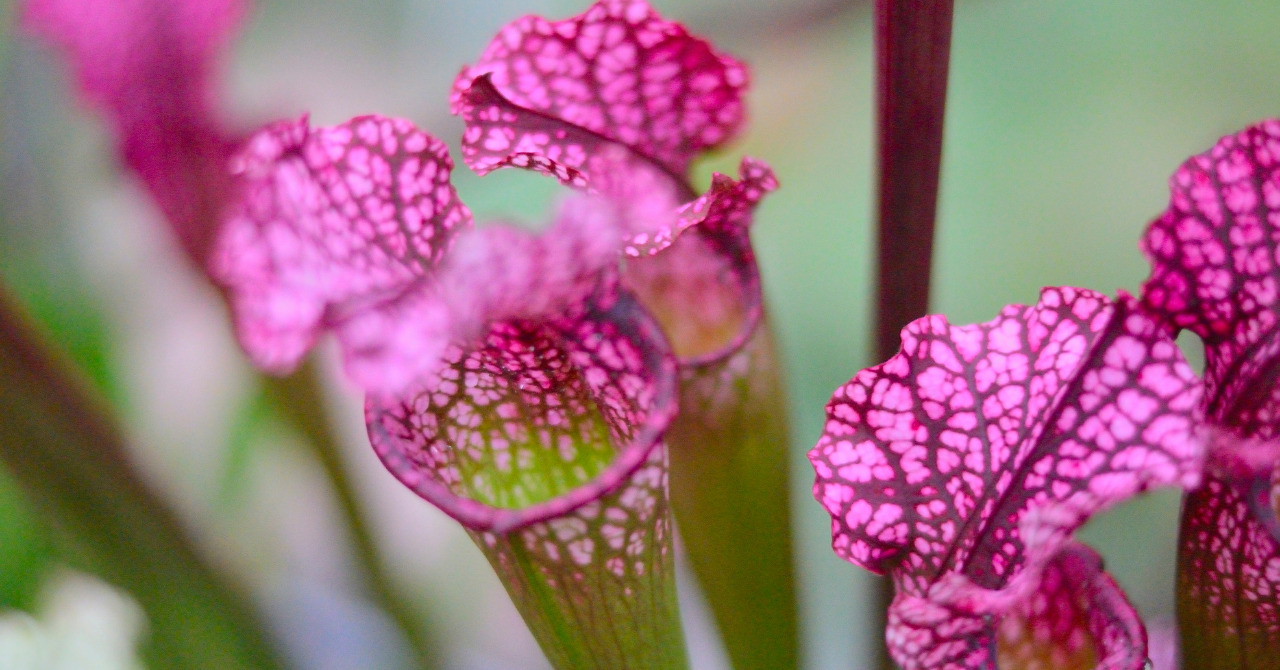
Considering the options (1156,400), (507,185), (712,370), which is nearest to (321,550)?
(507,185)

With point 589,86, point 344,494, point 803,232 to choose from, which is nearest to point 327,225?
point 589,86

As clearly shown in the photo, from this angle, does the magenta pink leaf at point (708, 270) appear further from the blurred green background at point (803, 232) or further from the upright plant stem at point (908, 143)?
the blurred green background at point (803, 232)

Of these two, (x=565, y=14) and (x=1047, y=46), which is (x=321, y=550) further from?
(x=1047, y=46)

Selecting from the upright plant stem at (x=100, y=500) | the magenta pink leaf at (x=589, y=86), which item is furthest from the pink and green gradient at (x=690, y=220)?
the upright plant stem at (x=100, y=500)

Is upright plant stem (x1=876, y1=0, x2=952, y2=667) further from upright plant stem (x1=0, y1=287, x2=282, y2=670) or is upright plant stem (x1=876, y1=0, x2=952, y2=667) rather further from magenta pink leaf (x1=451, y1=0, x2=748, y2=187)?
upright plant stem (x1=0, y1=287, x2=282, y2=670)

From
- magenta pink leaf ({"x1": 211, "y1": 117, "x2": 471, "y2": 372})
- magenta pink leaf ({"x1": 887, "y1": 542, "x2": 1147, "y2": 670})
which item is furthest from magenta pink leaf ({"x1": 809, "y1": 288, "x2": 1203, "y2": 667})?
magenta pink leaf ({"x1": 211, "y1": 117, "x2": 471, "y2": 372})

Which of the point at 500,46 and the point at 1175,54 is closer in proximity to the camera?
the point at 500,46
